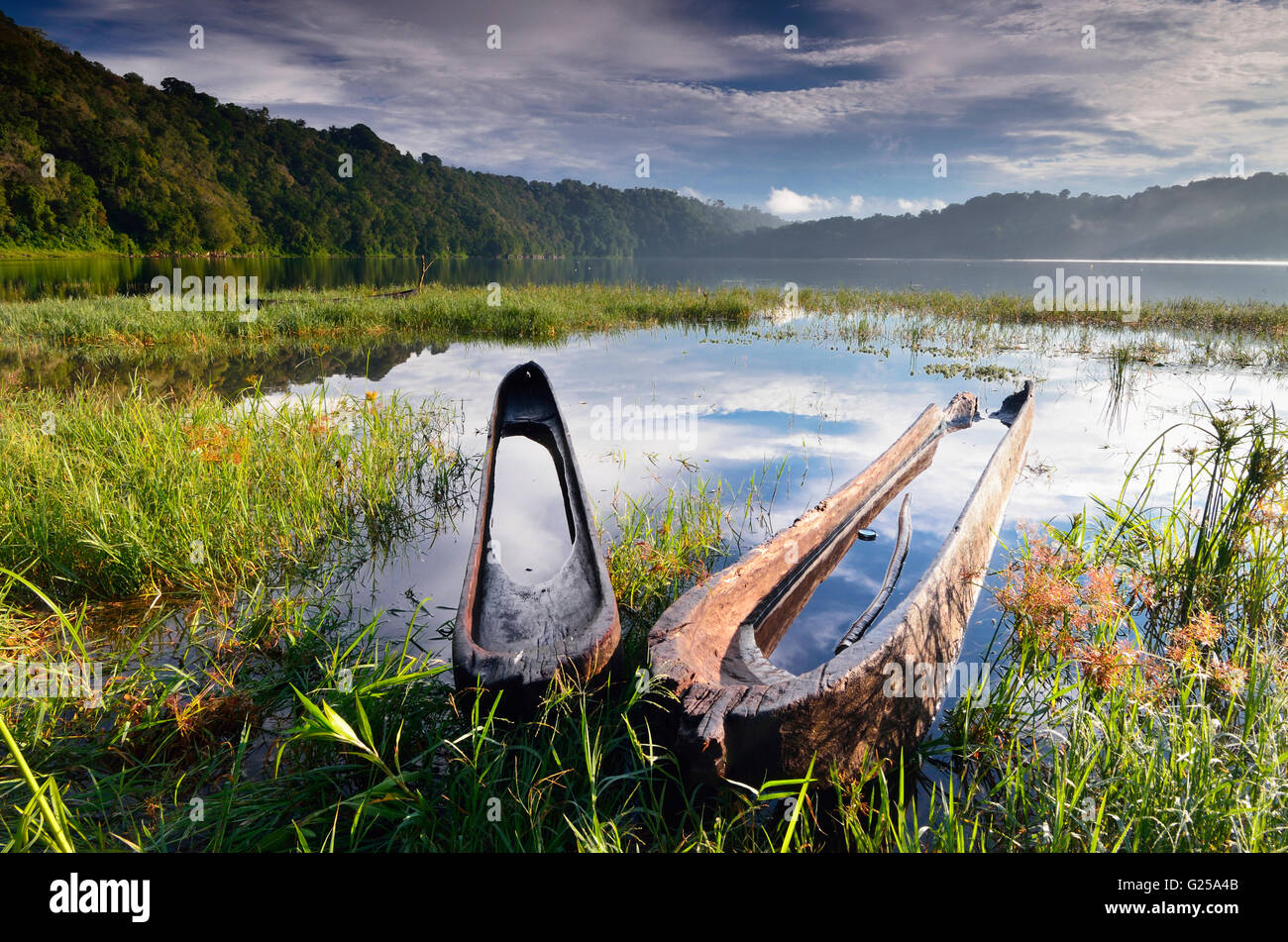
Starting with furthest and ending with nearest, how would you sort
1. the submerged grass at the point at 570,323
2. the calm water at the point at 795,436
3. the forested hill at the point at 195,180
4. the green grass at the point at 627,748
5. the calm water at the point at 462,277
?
the forested hill at the point at 195,180 → the calm water at the point at 462,277 → the submerged grass at the point at 570,323 → the calm water at the point at 795,436 → the green grass at the point at 627,748

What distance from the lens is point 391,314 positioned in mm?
15398

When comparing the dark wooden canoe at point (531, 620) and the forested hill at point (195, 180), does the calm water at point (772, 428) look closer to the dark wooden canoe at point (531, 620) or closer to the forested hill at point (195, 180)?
the dark wooden canoe at point (531, 620)

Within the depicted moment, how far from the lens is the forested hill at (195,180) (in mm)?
52625

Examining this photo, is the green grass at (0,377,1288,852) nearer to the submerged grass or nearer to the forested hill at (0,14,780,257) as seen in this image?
the submerged grass

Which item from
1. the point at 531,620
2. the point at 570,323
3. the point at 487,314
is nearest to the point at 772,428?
the point at 531,620

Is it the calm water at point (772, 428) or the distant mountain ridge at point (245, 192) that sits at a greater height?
the distant mountain ridge at point (245, 192)

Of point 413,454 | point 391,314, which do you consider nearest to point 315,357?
point 391,314

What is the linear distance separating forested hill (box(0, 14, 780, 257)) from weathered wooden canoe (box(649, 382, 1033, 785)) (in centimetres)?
5359

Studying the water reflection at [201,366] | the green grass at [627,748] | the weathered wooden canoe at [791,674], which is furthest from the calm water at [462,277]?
the weathered wooden canoe at [791,674]

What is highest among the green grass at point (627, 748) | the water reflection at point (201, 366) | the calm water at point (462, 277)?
the calm water at point (462, 277)

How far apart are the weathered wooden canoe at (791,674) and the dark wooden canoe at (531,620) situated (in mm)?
304

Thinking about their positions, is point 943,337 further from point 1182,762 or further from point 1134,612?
point 1182,762

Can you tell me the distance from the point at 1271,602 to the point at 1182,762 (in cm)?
196

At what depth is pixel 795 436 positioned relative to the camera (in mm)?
7242
